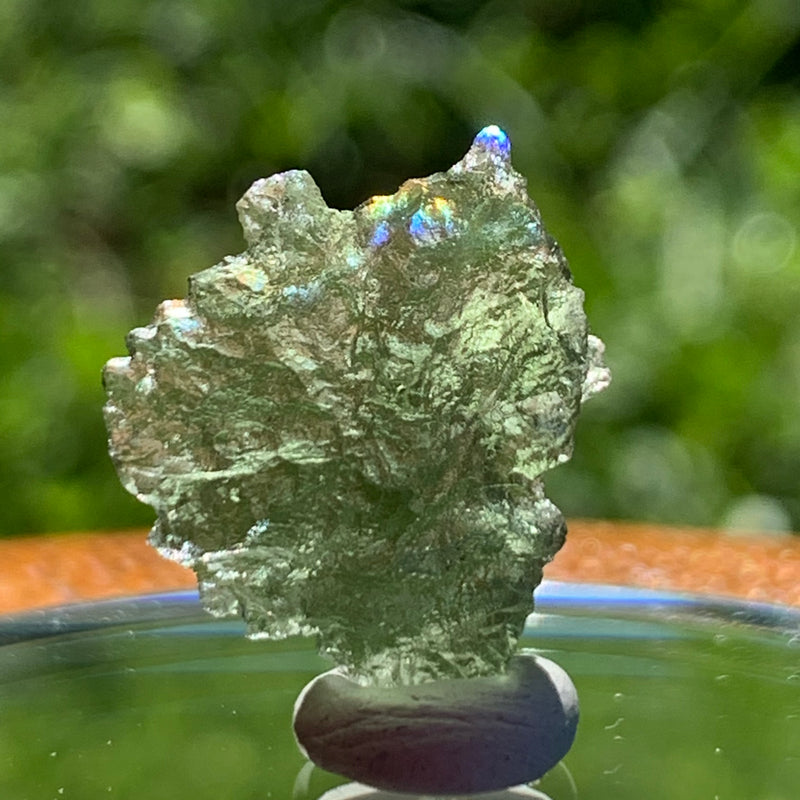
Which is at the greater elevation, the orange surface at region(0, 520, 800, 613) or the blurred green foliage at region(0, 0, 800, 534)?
the blurred green foliage at region(0, 0, 800, 534)

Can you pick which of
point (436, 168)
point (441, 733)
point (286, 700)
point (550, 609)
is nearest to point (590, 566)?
point (550, 609)

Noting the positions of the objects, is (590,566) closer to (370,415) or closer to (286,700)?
(286,700)

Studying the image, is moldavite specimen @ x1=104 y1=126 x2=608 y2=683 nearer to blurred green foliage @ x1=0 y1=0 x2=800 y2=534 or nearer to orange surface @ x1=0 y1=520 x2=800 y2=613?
orange surface @ x1=0 y1=520 x2=800 y2=613

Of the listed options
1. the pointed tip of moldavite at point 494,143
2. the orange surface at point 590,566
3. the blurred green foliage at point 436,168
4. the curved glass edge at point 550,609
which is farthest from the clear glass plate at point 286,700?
the blurred green foliage at point 436,168

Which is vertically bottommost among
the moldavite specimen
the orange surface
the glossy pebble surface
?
the orange surface

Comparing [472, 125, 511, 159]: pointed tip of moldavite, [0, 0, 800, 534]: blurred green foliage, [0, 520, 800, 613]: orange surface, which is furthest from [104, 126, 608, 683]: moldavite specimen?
[0, 0, 800, 534]: blurred green foliage
